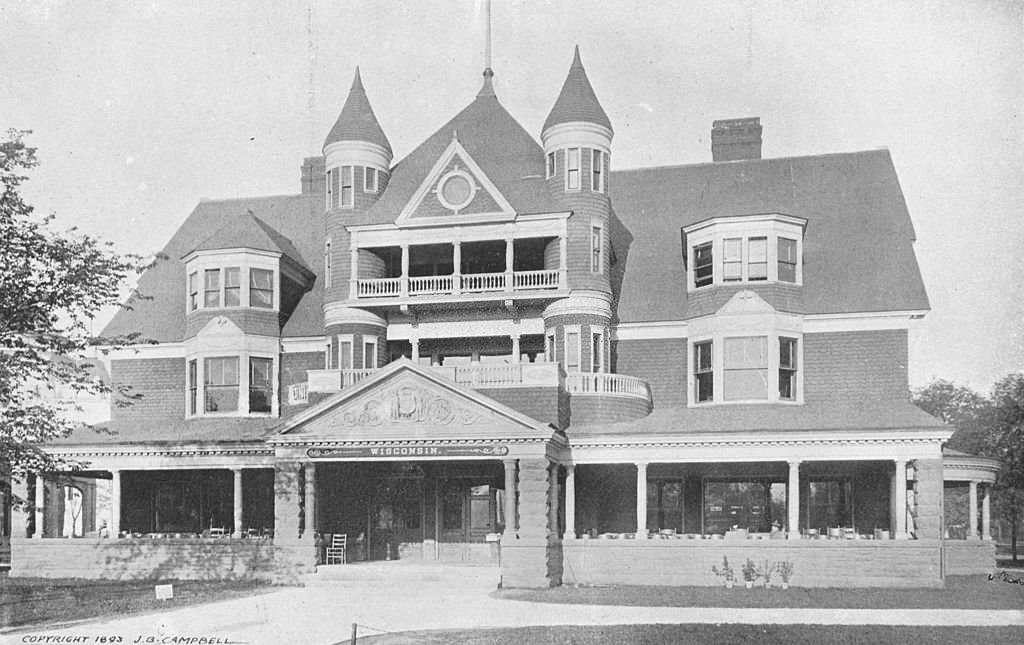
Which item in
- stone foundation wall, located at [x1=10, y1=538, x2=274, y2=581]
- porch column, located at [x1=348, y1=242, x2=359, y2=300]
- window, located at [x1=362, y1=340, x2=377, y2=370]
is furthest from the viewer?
window, located at [x1=362, y1=340, x2=377, y2=370]

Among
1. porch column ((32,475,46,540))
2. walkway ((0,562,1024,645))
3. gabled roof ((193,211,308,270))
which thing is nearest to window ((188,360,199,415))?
gabled roof ((193,211,308,270))

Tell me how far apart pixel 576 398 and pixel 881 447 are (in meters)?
8.01

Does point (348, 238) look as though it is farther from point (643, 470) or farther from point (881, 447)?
point (881, 447)

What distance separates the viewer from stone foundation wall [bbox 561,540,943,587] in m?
25.8

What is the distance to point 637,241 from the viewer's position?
3419 centimetres

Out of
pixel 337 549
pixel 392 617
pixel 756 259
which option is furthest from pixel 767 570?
pixel 337 549

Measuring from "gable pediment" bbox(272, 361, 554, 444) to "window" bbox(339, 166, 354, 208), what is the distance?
8.28 metres

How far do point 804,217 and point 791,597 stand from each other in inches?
520

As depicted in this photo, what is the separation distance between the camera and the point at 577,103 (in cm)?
3130

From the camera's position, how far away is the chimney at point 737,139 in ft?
120

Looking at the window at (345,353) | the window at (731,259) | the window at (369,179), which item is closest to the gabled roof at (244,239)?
the window at (369,179)

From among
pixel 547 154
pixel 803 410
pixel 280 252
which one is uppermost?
pixel 547 154

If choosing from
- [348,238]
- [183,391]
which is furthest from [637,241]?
[183,391]

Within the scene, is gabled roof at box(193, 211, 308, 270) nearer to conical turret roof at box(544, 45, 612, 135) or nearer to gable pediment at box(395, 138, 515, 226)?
gable pediment at box(395, 138, 515, 226)
